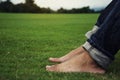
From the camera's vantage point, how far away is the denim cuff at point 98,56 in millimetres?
3041

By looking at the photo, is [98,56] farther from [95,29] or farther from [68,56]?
[68,56]

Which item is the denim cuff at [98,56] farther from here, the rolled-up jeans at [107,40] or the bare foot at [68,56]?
the bare foot at [68,56]

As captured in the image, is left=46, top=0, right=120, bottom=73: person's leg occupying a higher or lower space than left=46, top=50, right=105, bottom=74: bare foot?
higher

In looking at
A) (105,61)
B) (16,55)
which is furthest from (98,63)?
(16,55)

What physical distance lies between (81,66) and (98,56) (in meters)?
0.23

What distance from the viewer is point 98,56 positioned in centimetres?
306

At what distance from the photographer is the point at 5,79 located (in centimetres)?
293

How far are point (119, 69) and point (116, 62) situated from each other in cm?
39

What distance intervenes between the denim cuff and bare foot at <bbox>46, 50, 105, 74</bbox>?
6 cm

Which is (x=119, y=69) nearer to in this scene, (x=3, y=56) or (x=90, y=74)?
(x=90, y=74)

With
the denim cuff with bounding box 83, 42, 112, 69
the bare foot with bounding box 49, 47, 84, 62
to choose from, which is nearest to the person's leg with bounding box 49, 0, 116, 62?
the bare foot with bounding box 49, 47, 84, 62

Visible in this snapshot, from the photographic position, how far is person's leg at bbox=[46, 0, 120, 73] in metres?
2.98

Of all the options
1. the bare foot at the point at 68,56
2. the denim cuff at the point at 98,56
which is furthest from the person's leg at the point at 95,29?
the denim cuff at the point at 98,56

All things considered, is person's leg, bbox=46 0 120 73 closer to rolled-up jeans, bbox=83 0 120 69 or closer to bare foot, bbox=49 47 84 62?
rolled-up jeans, bbox=83 0 120 69
